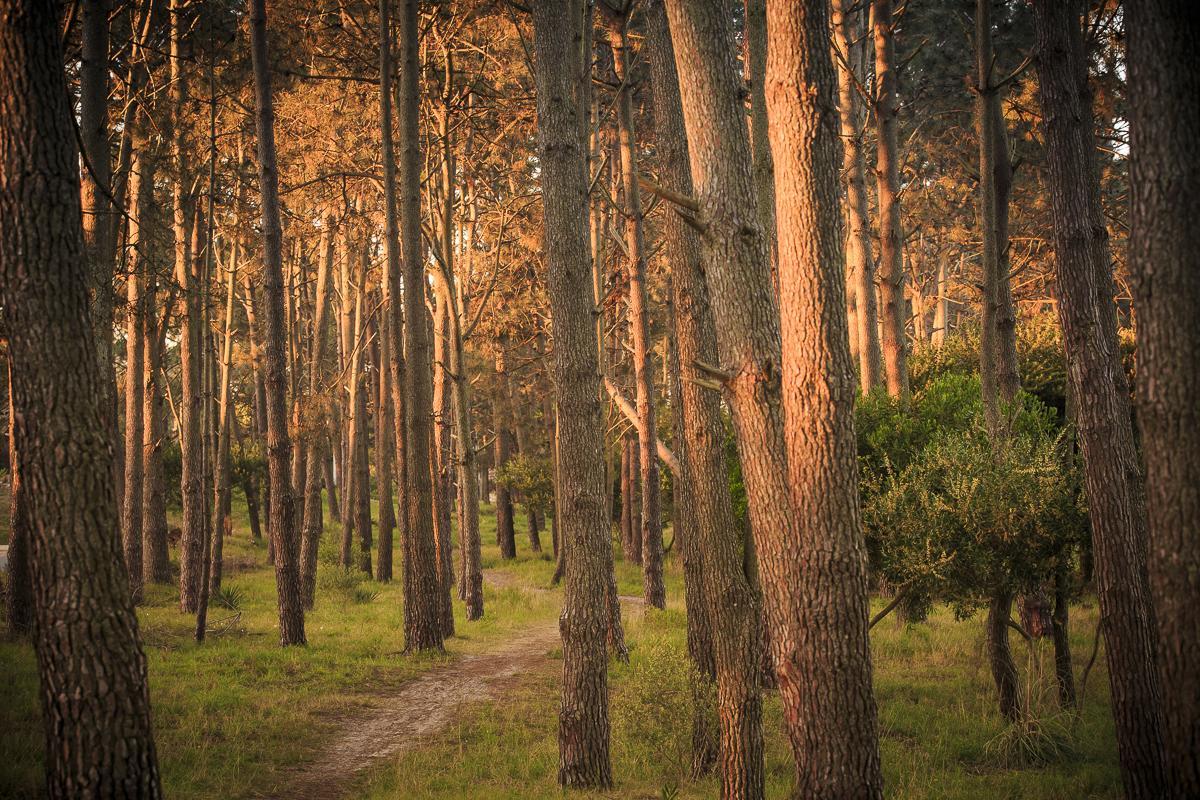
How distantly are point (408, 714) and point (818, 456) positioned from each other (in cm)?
696

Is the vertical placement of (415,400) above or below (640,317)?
below

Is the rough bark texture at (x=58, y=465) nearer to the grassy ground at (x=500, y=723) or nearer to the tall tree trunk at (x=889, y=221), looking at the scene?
the grassy ground at (x=500, y=723)

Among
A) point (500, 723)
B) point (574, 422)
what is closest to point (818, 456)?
point (574, 422)

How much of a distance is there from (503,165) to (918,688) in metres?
15.3

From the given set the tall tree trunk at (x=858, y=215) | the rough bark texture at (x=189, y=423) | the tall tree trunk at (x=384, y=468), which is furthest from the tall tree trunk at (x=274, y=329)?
the tall tree trunk at (x=858, y=215)

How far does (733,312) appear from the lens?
19.3ft

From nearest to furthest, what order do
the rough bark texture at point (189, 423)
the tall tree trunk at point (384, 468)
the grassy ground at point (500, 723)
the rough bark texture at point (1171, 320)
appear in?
the rough bark texture at point (1171, 320) < the grassy ground at point (500, 723) < the rough bark texture at point (189, 423) < the tall tree trunk at point (384, 468)

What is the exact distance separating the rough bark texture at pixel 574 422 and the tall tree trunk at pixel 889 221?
7.71 metres

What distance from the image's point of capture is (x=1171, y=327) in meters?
4.64

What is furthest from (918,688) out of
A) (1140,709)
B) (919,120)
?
(919,120)

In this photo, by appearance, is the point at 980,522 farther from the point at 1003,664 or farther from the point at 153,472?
the point at 153,472

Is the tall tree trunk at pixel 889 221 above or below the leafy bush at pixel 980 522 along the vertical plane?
above

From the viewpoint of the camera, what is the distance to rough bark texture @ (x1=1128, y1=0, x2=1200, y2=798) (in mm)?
4559

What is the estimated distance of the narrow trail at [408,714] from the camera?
26.0 ft
